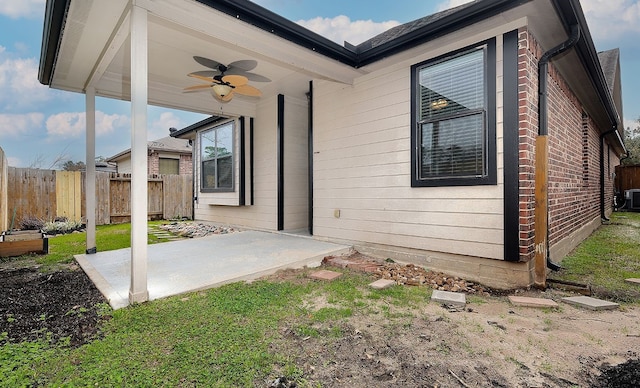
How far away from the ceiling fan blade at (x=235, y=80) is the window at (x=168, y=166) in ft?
38.6

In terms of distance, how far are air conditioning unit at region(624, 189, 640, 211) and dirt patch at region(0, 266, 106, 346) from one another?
1719 centimetres

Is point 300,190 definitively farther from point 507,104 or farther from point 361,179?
point 507,104

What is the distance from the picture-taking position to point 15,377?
156 cm

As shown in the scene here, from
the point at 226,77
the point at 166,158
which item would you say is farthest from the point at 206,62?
the point at 166,158

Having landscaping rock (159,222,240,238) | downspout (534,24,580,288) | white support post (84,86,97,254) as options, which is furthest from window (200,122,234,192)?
downspout (534,24,580,288)

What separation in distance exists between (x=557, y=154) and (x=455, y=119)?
1.94 metres

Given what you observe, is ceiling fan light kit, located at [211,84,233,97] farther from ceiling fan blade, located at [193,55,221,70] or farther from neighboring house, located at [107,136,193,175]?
neighboring house, located at [107,136,193,175]

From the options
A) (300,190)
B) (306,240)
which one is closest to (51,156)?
(300,190)

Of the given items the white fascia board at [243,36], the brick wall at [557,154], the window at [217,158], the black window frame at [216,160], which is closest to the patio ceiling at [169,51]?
the white fascia board at [243,36]

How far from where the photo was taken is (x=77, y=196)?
26.6 feet

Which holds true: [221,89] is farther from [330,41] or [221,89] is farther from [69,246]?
[69,246]

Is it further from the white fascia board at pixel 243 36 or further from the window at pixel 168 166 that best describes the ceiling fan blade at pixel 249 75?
the window at pixel 168 166

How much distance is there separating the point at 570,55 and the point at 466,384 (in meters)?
4.66

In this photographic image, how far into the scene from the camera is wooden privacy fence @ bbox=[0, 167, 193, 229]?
23.5ft
